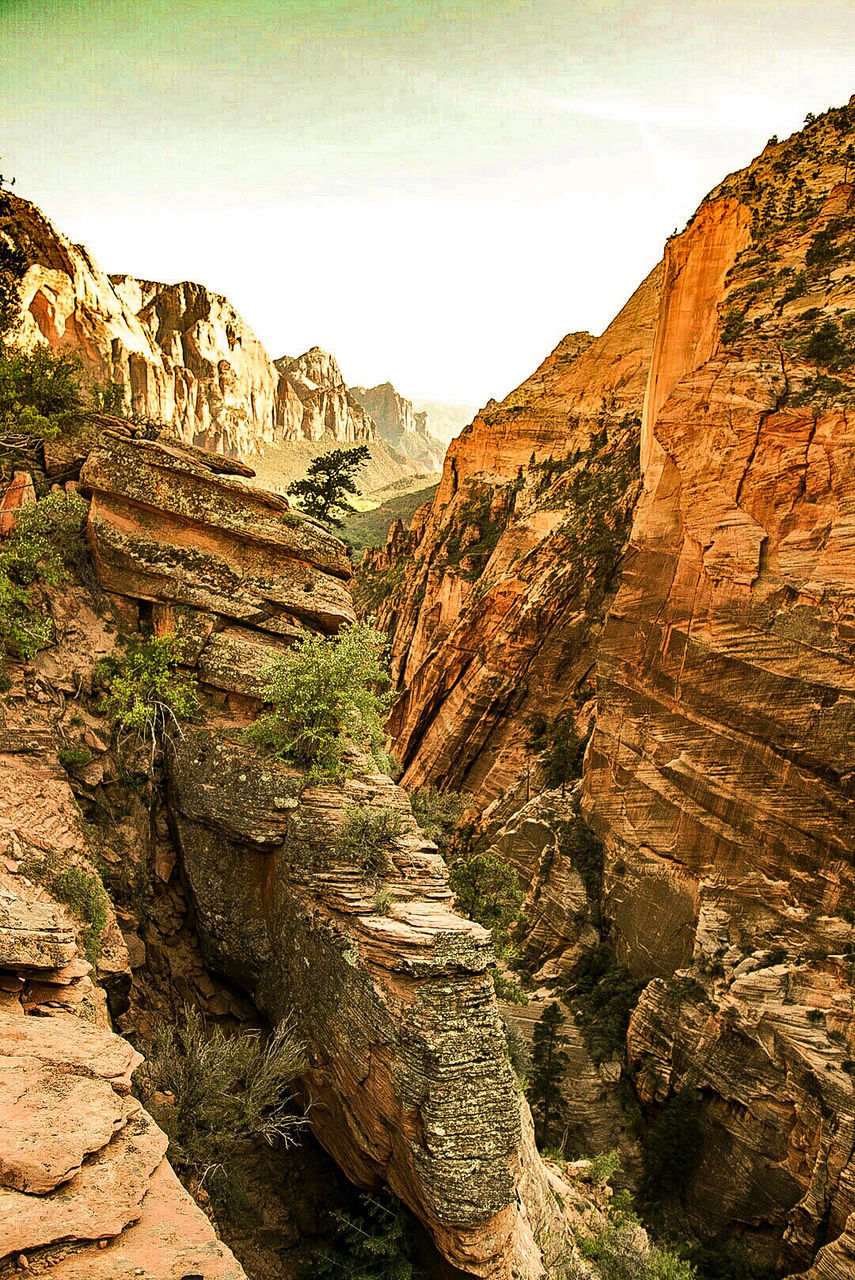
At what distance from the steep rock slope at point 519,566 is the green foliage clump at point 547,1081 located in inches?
605

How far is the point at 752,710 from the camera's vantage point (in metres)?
21.0

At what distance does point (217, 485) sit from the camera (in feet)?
50.5

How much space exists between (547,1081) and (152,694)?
19.1 m

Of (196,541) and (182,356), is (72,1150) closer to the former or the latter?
(196,541)

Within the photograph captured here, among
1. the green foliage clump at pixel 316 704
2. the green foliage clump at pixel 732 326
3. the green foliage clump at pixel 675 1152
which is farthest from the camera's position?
the green foliage clump at pixel 732 326

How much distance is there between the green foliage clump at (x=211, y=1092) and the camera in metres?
8.88

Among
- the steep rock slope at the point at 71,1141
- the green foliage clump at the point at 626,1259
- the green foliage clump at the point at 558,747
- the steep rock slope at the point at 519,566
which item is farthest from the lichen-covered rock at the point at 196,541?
the steep rock slope at the point at 519,566

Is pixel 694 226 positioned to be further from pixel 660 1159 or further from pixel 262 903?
pixel 660 1159

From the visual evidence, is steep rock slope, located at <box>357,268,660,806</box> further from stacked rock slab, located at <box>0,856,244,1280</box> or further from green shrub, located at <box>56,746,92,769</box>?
stacked rock slab, located at <box>0,856,244,1280</box>

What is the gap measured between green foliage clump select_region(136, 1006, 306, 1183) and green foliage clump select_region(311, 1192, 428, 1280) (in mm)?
1900

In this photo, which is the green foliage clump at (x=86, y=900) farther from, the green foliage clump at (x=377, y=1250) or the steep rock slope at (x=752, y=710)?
the steep rock slope at (x=752, y=710)

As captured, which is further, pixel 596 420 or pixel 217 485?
pixel 596 420

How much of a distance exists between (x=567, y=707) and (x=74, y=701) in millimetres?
29437

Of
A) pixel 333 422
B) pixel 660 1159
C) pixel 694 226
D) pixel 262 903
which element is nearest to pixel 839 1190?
pixel 660 1159
